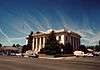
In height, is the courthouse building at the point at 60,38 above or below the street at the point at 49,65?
above

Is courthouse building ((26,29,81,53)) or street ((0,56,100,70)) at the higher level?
courthouse building ((26,29,81,53))

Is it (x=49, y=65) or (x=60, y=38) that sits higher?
(x=60, y=38)

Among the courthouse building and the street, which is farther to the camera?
the courthouse building

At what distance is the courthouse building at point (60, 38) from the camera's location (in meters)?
120

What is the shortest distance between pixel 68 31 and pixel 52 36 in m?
37.6

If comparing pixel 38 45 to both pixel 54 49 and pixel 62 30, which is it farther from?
pixel 54 49

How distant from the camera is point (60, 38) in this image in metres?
122

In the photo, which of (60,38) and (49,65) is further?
(60,38)

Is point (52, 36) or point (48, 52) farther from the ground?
point (52, 36)

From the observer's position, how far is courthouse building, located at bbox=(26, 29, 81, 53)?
120 meters

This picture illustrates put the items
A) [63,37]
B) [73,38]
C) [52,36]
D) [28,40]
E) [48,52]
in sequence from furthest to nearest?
1. [28,40]
2. [73,38]
3. [63,37]
4. [52,36]
5. [48,52]

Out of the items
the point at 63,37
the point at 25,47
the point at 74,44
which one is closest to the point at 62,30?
the point at 63,37

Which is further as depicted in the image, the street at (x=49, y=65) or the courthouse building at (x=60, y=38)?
the courthouse building at (x=60, y=38)

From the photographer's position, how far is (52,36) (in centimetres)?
8938
